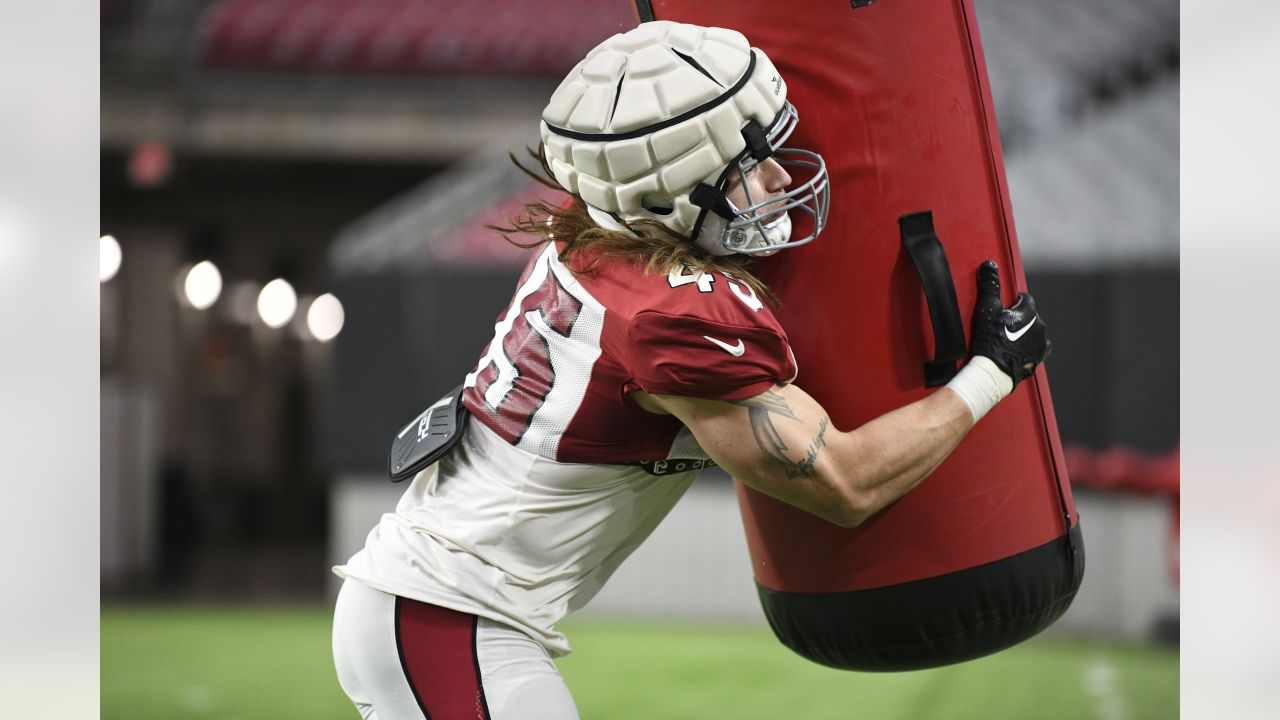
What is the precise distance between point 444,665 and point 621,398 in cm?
45

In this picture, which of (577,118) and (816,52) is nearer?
(577,118)

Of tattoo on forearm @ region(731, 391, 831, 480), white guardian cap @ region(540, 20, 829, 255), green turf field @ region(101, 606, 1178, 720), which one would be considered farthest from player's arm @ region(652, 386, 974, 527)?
green turf field @ region(101, 606, 1178, 720)

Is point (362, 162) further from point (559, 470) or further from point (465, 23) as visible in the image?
point (559, 470)

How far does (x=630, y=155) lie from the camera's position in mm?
1421

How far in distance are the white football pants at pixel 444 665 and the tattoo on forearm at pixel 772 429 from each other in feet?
1.47

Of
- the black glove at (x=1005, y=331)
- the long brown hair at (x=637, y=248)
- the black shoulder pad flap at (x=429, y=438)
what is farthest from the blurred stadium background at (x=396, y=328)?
the long brown hair at (x=637, y=248)

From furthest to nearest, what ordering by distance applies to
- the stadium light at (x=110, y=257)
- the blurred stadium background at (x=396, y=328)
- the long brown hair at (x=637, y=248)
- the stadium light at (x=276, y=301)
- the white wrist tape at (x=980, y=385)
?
1. the stadium light at (x=276, y=301)
2. the stadium light at (x=110, y=257)
3. the blurred stadium background at (x=396, y=328)
4. the white wrist tape at (x=980, y=385)
5. the long brown hair at (x=637, y=248)

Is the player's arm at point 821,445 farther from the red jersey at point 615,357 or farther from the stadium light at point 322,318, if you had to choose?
the stadium light at point 322,318

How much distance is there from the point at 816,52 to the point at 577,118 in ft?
1.30

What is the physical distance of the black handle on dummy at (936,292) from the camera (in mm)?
1604

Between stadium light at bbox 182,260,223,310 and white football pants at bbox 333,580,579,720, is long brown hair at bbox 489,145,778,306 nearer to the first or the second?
white football pants at bbox 333,580,579,720

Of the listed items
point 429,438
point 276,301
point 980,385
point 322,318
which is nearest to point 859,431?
point 980,385

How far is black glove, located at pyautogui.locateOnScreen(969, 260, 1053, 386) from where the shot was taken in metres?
1.61
